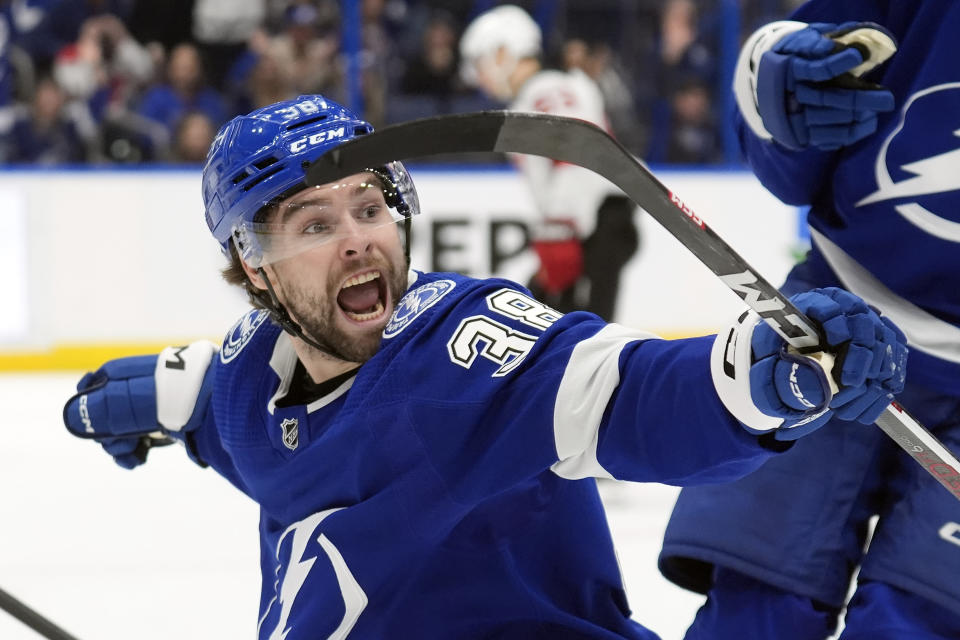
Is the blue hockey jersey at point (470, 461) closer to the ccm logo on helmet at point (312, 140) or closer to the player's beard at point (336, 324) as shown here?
the player's beard at point (336, 324)

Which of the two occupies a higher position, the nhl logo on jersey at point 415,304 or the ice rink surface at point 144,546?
the nhl logo on jersey at point 415,304

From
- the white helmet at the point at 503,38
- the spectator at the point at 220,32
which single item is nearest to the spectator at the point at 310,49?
the spectator at the point at 220,32

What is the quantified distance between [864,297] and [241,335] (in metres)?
0.89

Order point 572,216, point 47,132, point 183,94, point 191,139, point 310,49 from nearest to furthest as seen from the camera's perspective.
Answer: point 572,216 → point 47,132 → point 191,139 → point 183,94 → point 310,49

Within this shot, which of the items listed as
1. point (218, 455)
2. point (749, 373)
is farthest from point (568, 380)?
point (218, 455)

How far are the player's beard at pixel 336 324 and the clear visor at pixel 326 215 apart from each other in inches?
2.3

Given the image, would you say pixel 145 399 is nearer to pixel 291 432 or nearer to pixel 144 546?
pixel 291 432

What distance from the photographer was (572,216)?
13.1ft

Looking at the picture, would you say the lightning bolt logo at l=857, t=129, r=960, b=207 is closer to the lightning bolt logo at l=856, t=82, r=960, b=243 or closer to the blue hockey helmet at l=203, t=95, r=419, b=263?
the lightning bolt logo at l=856, t=82, r=960, b=243

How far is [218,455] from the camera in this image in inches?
80.6

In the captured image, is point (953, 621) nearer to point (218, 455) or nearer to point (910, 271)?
point (910, 271)

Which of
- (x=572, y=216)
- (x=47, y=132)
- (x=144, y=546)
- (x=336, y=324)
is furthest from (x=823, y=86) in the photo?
(x=47, y=132)

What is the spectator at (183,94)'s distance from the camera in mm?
6098

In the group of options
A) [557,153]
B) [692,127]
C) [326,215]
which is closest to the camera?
[557,153]
